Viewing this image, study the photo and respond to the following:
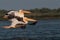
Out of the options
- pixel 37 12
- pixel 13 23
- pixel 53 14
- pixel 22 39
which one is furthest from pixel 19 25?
pixel 37 12

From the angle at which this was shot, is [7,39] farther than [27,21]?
Yes

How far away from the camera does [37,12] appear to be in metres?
85.4

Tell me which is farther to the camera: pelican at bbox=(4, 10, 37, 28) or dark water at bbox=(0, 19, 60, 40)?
dark water at bbox=(0, 19, 60, 40)

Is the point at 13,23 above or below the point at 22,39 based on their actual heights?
above

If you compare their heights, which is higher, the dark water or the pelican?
the pelican

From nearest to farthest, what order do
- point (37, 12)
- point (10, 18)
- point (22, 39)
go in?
point (10, 18), point (22, 39), point (37, 12)

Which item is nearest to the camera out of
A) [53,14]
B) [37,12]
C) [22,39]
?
[22,39]

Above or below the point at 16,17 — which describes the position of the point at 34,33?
below

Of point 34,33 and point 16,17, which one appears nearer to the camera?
point 16,17

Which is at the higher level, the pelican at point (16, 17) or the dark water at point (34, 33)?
the pelican at point (16, 17)

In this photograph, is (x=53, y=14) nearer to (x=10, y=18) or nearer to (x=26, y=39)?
(x=26, y=39)

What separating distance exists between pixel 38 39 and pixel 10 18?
1010 centimetres

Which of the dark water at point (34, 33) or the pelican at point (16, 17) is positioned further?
the dark water at point (34, 33)

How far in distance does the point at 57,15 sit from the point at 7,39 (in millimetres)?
55504
